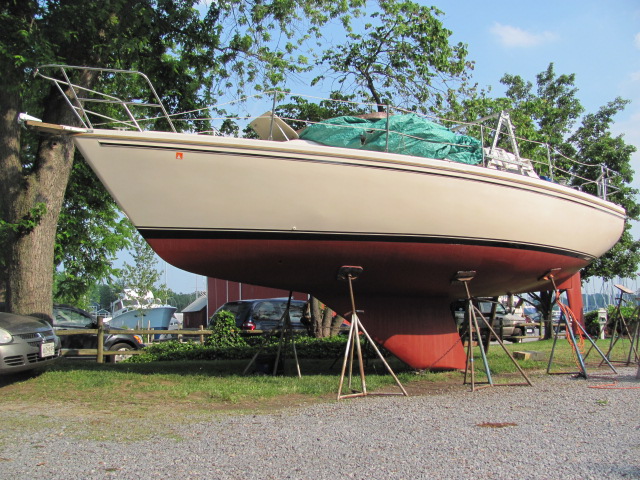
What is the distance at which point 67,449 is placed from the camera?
4.25 m

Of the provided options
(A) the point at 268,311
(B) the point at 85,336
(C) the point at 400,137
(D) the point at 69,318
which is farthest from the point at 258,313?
(C) the point at 400,137

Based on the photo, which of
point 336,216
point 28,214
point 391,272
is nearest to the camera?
point 336,216

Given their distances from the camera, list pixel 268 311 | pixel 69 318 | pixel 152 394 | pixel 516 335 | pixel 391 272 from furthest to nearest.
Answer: pixel 516 335
pixel 268 311
pixel 69 318
pixel 391 272
pixel 152 394

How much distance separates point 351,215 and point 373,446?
3.26 meters

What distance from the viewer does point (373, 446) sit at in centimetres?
414

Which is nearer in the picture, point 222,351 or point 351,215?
point 351,215

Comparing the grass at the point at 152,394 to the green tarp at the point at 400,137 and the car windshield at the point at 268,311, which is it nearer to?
the green tarp at the point at 400,137

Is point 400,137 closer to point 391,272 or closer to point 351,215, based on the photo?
point 351,215

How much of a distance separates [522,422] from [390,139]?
3913mm

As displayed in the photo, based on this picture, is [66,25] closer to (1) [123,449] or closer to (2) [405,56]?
(1) [123,449]

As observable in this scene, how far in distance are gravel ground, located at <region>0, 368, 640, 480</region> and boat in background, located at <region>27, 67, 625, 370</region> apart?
2.05m

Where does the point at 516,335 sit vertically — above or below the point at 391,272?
below

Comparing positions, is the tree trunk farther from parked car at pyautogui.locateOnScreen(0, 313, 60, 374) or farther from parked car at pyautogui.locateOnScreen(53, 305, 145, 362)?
parked car at pyautogui.locateOnScreen(53, 305, 145, 362)

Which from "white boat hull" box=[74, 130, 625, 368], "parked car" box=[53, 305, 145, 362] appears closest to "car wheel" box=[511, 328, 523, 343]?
"white boat hull" box=[74, 130, 625, 368]
